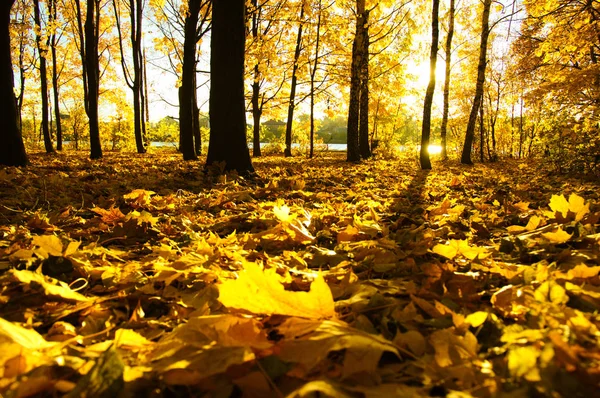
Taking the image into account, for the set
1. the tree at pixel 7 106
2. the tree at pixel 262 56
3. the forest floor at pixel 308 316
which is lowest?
the forest floor at pixel 308 316

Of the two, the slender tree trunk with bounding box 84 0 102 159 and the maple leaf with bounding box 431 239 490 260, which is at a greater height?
the slender tree trunk with bounding box 84 0 102 159

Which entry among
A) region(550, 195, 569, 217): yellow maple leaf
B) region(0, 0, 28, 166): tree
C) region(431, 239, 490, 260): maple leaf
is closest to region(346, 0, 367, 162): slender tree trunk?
region(0, 0, 28, 166): tree

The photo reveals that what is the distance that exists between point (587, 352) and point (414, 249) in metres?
1.05

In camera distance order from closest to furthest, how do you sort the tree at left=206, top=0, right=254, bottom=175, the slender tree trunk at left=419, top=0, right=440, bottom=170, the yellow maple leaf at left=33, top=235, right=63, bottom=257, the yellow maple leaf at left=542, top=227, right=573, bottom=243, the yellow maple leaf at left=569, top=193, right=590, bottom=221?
the yellow maple leaf at left=33, top=235, right=63, bottom=257 → the yellow maple leaf at left=542, top=227, right=573, bottom=243 → the yellow maple leaf at left=569, top=193, right=590, bottom=221 → the tree at left=206, top=0, right=254, bottom=175 → the slender tree trunk at left=419, top=0, right=440, bottom=170

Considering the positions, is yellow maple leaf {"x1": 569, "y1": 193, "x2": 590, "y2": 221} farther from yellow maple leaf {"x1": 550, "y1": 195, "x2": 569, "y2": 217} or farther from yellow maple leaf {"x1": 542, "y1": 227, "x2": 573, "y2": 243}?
yellow maple leaf {"x1": 542, "y1": 227, "x2": 573, "y2": 243}

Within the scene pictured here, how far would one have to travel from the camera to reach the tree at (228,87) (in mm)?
5719

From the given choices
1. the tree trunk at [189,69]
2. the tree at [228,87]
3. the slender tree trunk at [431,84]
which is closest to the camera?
the tree at [228,87]

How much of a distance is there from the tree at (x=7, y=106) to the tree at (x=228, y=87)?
3769 millimetres

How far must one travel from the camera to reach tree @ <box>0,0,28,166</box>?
20.6 ft

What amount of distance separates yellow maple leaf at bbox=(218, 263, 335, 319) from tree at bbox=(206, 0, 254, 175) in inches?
201

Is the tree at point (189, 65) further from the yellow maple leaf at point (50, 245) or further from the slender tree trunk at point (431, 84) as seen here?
the yellow maple leaf at point (50, 245)

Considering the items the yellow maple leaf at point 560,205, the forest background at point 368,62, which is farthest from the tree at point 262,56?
the yellow maple leaf at point 560,205

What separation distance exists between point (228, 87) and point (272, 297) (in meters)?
5.56

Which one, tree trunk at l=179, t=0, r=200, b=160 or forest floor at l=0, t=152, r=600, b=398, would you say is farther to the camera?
tree trunk at l=179, t=0, r=200, b=160
